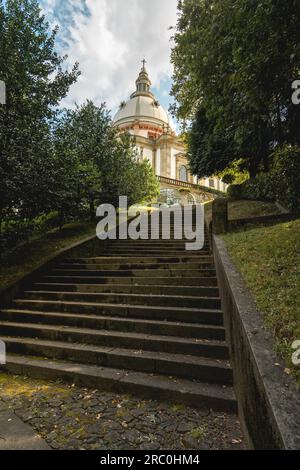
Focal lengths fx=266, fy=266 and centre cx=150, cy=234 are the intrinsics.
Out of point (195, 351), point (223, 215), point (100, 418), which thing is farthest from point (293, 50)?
point (100, 418)

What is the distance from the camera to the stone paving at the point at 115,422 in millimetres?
2727

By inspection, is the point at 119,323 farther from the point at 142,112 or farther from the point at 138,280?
the point at 142,112

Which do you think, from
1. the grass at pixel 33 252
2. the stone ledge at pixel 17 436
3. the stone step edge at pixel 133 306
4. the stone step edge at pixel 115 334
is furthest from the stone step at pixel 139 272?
the stone ledge at pixel 17 436

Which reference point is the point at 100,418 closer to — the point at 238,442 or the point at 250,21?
the point at 238,442

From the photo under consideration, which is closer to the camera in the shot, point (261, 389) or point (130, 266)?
point (261, 389)

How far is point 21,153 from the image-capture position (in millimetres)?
7258

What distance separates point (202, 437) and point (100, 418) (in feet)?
3.95

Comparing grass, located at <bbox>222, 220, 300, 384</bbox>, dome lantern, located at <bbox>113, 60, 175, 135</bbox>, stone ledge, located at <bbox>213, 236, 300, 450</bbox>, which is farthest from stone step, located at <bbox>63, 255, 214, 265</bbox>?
dome lantern, located at <bbox>113, 60, 175, 135</bbox>

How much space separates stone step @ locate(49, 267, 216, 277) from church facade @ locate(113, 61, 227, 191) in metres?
28.2

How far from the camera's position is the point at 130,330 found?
16.1 ft

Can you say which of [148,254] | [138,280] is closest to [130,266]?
[138,280]

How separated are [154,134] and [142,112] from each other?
21.6 feet

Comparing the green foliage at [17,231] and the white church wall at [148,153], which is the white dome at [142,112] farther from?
the green foliage at [17,231]

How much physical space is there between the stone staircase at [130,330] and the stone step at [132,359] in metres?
0.01
